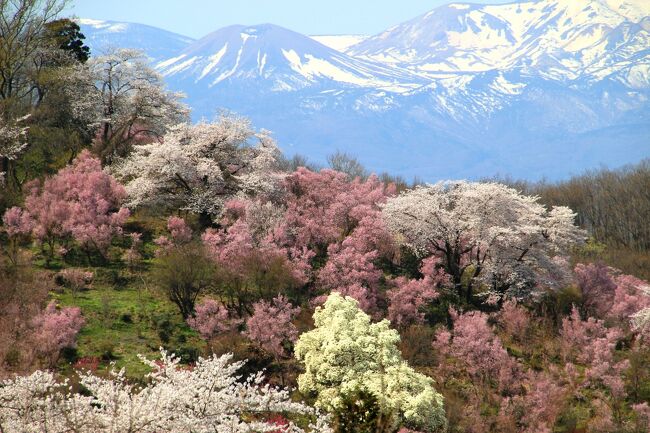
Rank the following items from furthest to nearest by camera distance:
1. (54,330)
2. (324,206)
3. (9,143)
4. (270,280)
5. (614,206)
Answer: (614,206)
(324,206)
(9,143)
(270,280)
(54,330)

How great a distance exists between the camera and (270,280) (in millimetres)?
37094

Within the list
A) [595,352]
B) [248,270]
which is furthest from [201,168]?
[595,352]

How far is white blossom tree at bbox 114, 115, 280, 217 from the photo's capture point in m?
47.7

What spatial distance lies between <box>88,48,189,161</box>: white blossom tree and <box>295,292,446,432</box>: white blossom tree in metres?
32.8

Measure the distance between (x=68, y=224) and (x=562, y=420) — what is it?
27.4 m

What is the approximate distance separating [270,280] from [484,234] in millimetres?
14164

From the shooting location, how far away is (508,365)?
33.6m

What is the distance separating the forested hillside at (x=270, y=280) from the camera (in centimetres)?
2833

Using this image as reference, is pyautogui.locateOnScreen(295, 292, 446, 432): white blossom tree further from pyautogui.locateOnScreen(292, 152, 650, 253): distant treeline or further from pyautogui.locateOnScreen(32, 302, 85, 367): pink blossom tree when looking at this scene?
pyautogui.locateOnScreen(292, 152, 650, 253): distant treeline

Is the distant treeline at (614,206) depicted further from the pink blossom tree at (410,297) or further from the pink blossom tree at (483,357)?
the pink blossom tree at (483,357)

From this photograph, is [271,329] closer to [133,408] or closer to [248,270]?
[248,270]

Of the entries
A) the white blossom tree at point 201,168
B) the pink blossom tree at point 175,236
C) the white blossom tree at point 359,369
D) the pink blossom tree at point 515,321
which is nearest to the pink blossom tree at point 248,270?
the pink blossom tree at point 175,236

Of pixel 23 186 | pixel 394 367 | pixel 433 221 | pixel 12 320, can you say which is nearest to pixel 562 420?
pixel 394 367

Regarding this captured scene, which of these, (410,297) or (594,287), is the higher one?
(594,287)
